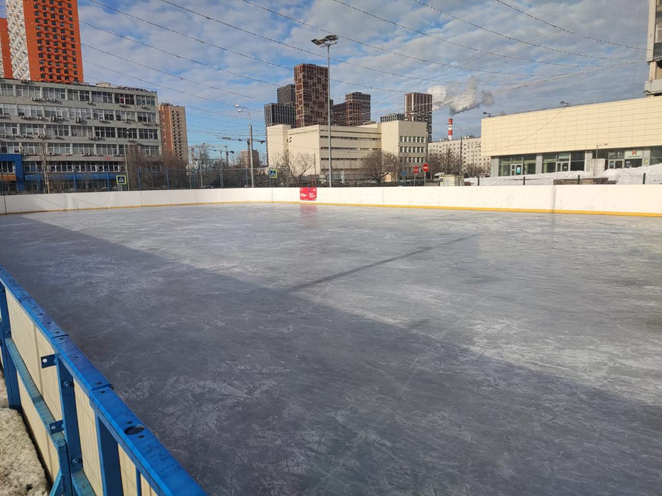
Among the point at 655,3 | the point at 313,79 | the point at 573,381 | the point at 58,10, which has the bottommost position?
the point at 573,381

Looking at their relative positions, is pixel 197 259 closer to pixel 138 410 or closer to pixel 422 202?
pixel 138 410

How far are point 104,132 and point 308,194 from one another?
63.5 metres

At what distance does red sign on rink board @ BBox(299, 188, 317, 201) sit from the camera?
1203 inches

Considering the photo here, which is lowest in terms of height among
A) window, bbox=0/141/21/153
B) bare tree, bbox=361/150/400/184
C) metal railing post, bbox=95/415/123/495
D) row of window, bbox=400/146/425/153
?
metal railing post, bbox=95/415/123/495

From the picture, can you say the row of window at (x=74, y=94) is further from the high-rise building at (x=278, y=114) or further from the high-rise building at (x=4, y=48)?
the high-rise building at (x=4, y=48)

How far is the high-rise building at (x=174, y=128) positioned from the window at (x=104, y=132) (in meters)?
62.4

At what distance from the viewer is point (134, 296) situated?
22.3 ft

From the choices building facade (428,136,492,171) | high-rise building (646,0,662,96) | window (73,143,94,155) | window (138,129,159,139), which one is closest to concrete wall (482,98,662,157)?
high-rise building (646,0,662,96)

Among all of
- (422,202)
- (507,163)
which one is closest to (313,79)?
(507,163)

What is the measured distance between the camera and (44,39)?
131125 mm

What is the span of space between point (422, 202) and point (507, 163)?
47636 mm

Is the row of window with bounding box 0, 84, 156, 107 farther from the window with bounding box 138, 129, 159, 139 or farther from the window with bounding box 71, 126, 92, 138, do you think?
the window with bounding box 138, 129, 159, 139

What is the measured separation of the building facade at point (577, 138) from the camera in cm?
5284

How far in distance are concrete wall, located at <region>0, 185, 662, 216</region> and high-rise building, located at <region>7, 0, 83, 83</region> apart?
125 meters
